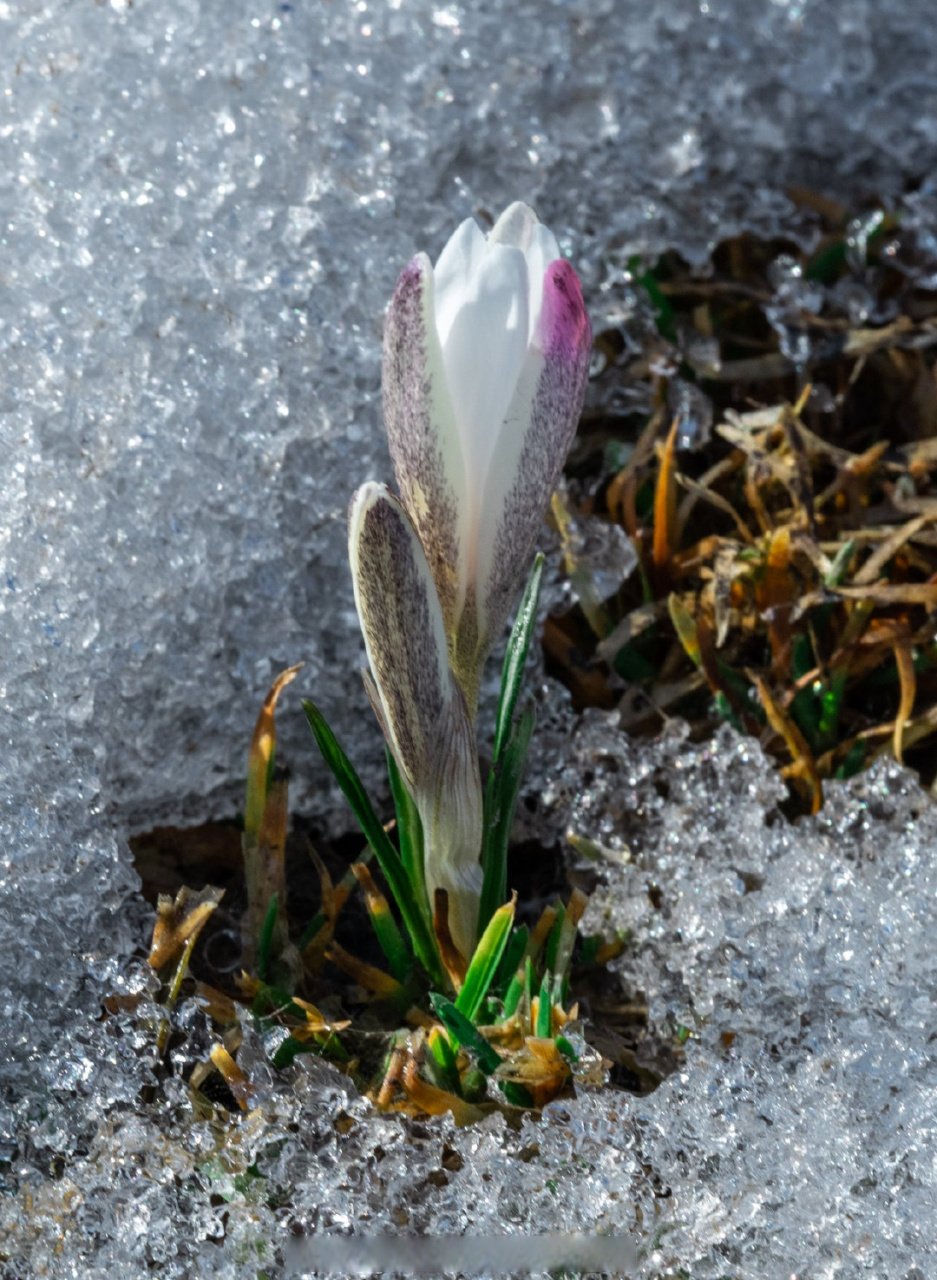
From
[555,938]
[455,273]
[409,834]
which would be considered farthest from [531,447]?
[555,938]

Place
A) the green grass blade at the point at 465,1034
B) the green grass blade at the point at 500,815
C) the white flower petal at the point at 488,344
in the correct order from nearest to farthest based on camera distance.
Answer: the white flower petal at the point at 488,344
the green grass blade at the point at 465,1034
the green grass blade at the point at 500,815

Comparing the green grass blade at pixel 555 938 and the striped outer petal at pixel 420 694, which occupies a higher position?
the striped outer petal at pixel 420 694

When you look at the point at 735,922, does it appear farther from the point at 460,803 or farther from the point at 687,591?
the point at 687,591

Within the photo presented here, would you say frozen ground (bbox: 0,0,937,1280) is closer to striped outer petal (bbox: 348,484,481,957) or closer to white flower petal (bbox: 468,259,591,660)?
striped outer petal (bbox: 348,484,481,957)

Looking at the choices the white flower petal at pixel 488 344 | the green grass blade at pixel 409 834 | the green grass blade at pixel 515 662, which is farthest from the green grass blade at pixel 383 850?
the white flower petal at pixel 488 344

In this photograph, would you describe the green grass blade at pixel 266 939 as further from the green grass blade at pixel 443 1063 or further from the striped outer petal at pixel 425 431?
the striped outer petal at pixel 425 431

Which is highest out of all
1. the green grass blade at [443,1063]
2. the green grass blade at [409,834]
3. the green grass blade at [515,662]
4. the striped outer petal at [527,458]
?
the striped outer petal at [527,458]

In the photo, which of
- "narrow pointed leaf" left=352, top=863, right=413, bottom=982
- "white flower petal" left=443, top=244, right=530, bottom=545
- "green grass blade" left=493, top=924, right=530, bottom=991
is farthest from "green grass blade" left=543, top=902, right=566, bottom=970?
"white flower petal" left=443, top=244, right=530, bottom=545

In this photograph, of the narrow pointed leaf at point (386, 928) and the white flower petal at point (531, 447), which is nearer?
the white flower petal at point (531, 447)
